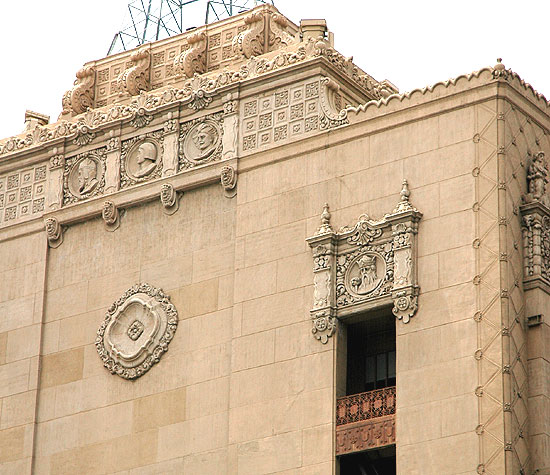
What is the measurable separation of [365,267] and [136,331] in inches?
239

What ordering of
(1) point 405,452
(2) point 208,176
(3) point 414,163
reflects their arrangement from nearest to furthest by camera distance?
(1) point 405,452 < (3) point 414,163 < (2) point 208,176

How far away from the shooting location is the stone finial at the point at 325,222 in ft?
129

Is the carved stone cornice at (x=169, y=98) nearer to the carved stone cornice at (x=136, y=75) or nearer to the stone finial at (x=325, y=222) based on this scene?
the carved stone cornice at (x=136, y=75)

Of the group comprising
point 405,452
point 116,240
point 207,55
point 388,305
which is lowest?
point 405,452

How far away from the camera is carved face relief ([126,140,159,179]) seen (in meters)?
43.2

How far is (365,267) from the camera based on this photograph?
3869 centimetres

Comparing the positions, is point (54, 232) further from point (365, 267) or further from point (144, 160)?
point (365, 267)

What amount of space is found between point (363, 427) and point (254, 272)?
183 inches

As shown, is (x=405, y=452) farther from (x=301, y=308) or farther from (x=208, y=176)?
(x=208, y=176)

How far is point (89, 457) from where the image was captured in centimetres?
4150

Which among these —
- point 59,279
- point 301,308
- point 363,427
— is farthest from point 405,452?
point 59,279

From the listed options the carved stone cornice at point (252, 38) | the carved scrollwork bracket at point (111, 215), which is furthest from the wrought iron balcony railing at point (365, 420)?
the carved stone cornice at point (252, 38)

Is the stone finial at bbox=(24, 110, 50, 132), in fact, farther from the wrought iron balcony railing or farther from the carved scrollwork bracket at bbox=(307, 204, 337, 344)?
the wrought iron balcony railing

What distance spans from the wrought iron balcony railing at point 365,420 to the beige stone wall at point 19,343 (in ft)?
26.9
